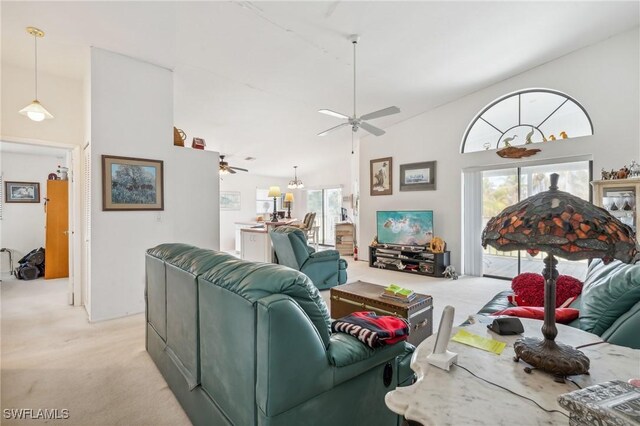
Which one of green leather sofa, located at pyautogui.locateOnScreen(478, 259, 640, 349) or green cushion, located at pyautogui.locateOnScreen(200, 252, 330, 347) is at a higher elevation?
green cushion, located at pyautogui.locateOnScreen(200, 252, 330, 347)

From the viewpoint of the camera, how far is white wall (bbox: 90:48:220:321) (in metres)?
3.41

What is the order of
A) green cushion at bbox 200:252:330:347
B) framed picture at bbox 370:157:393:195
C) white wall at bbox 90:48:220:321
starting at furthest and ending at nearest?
framed picture at bbox 370:157:393:195, white wall at bbox 90:48:220:321, green cushion at bbox 200:252:330:347

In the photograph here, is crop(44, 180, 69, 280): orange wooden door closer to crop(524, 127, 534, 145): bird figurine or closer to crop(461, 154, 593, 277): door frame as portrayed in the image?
crop(461, 154, 593, 277): door frame

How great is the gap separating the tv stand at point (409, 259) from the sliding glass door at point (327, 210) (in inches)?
141

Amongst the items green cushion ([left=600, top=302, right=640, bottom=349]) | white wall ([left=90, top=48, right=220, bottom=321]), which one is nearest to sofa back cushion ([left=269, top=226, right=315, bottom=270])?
white wall ([left=90, top=48, right=220, bottom=321])

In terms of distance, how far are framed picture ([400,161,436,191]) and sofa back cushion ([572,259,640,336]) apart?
436 cm

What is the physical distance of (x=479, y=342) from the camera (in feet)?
3.99

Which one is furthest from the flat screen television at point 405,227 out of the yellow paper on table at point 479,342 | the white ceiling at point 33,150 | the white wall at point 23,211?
the white wall at point 23,211

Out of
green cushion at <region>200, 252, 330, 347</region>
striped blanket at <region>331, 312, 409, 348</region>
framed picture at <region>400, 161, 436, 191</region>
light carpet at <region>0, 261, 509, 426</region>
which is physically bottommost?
light carpet at <region>0, 261, 509, 426</region>

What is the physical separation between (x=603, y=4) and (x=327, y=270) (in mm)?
4756

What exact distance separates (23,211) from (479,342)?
8.21m

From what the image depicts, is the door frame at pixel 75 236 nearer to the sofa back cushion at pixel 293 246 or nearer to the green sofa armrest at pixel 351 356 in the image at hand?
the sofa back cushion at pixel 293 246

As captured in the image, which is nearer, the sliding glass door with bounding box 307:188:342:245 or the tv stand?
the tv stand

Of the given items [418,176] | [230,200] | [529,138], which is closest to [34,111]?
[418,176]
